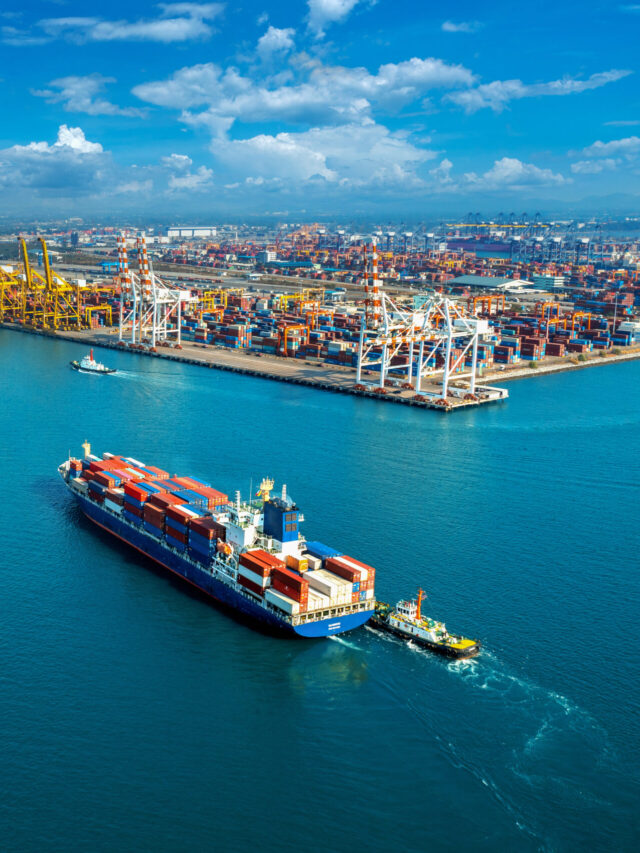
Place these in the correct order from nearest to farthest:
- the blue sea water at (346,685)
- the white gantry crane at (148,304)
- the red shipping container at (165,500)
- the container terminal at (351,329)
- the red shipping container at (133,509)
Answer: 1. the blue sea water at (346,685)
2. the red shipping container at (165,500)
3. the red shipping container at (133,509)
4. the container terminal at (351,329)
5. the white gantry crane at (148,304)

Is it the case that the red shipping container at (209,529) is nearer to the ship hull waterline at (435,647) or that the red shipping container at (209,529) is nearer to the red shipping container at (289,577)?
the red shipping container at (289,577)

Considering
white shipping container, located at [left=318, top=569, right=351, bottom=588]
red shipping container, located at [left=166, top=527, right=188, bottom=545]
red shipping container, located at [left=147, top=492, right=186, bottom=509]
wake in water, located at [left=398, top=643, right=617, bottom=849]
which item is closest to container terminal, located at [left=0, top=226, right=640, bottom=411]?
red shipping container, located at [left=147, top=492, right=186, bottom=509]

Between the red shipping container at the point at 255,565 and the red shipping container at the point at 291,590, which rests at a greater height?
the red shipping container at the point at 255,565

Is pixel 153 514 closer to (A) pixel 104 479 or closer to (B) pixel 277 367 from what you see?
(A) pixel 104 479

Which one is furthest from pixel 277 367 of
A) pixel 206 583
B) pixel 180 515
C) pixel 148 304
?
pixel 206 583

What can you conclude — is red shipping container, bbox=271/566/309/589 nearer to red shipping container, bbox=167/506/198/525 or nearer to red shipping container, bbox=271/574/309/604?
red shipping container, bbox=271/574/309/604

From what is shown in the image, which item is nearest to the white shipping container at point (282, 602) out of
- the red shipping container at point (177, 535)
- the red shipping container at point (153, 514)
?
the red shipping container at point (177, 535)

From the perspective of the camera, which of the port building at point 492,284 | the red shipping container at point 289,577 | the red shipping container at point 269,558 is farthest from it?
the port building at point 492,284
